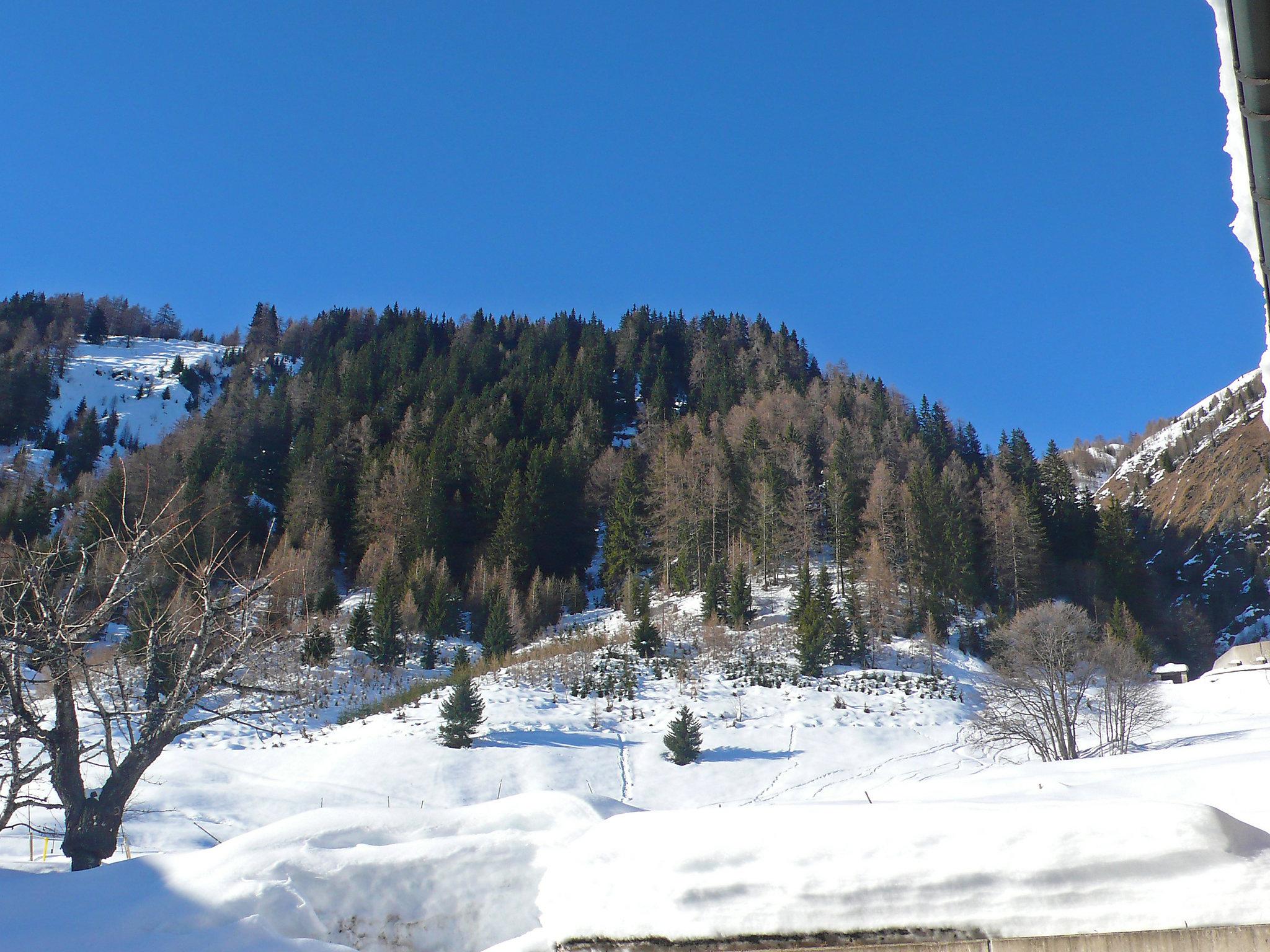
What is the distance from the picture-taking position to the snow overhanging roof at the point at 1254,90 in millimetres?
1970

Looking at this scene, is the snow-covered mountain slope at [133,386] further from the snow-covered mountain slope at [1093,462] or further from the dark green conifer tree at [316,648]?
the snow-covered mountain slope at [1093,462]

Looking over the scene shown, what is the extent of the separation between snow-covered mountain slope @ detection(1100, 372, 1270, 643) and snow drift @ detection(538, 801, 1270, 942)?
3793 centimetres

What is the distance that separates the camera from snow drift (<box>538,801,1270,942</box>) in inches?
101

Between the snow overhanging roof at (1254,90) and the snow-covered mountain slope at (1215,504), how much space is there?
125ft

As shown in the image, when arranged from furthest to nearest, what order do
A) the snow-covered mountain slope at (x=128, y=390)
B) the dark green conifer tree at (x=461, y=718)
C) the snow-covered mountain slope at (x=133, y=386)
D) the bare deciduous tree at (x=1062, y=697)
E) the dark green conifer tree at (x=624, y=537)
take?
the snow-covered mountain slope at (x=133, y=386) < the snow-covered mountain slope at (x=128, y=390) < the dark green conifer tree at (x=624, y=537) < the bare deciduous tree at (x=1062, y=697) < the dark green conifer tree at (x=461, y=718)

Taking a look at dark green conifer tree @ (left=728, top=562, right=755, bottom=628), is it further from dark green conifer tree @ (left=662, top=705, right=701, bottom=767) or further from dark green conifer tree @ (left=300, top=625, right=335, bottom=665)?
dark green conifer tree @ (left=300, top=625, right=335, bottom=665)

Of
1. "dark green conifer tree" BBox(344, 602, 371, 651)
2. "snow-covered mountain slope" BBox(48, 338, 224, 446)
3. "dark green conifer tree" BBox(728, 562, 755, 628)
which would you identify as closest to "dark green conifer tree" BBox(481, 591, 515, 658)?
"dark green conifer tree" BBox(344, 602, 371, 651)

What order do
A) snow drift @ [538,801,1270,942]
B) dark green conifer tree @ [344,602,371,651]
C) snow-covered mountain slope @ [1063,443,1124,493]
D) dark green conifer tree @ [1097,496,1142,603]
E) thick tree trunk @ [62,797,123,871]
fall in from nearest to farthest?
snow drift @ [538,801,1270,942] < thick tree trunk @ [62,797,123,871] < dark green conifer tree @ [344,602,371,651] < dark green conifer tree @ [1097,496,1142,603] < snow-covered mountain slope @ [1063,443,1124,493]

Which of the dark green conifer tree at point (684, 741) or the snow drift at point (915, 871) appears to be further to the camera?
the dark green conifer tree at point (684, 741)

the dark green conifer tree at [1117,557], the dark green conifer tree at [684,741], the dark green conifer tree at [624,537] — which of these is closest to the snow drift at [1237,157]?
the dark green conifer tree at [684,741]

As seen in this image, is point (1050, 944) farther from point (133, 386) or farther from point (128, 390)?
point (133, 386)

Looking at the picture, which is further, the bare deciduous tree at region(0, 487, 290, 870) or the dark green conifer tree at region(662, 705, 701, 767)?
the dark green conifer tree at region(662, 705, 701, 767)

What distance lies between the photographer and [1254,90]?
6.83ft

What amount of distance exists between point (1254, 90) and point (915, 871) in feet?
8.05
